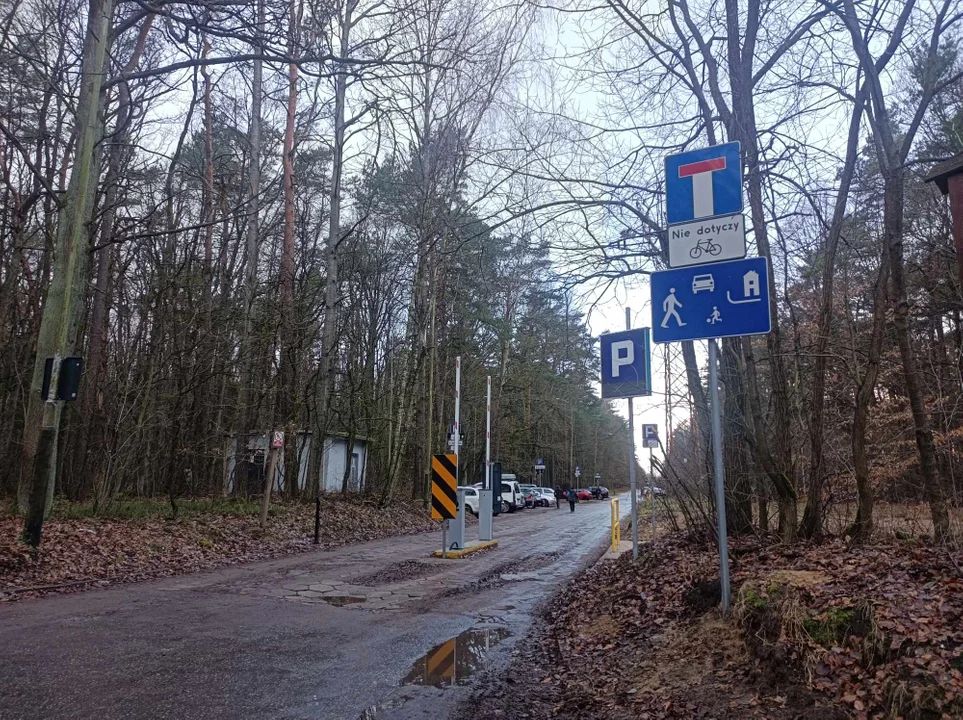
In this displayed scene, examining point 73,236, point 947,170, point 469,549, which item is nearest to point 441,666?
point 947,170

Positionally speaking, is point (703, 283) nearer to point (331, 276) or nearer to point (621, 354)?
point (621, 354)

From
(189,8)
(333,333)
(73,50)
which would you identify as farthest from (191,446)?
(189,8)

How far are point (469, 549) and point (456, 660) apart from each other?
8212 mm

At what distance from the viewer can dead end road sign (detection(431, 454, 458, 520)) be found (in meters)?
12.7

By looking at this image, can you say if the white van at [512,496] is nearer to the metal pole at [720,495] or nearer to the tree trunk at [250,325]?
the tree trunk at [250,325]

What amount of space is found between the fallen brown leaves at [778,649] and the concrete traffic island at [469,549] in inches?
251

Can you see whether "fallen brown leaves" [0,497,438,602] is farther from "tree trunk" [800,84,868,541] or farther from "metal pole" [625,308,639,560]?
"tree trunk" [800,84,868,541]

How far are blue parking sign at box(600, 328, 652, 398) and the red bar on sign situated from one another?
371cm

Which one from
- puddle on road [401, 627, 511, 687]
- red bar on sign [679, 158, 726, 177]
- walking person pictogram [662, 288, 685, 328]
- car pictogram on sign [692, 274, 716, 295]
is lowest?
puddle on road [401, 627, 511, 687]

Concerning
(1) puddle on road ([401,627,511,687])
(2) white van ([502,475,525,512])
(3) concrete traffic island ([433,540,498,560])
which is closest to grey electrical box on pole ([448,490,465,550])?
(3) concrete traffic island ([433,540,498,560])

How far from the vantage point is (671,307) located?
17.7 feet

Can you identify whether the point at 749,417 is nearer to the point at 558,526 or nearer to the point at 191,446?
the point at 191,446

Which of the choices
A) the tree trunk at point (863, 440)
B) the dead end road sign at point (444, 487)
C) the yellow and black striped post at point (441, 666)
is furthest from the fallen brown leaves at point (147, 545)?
the tree trunk at point (863, 440)

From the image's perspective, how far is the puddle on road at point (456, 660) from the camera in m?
5.01
